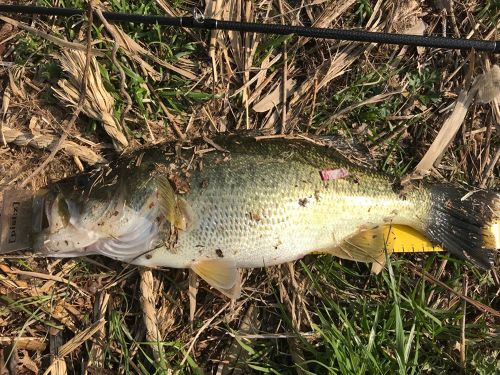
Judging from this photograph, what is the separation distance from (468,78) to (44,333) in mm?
3655

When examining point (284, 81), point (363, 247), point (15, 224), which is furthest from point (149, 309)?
point (284, 81)

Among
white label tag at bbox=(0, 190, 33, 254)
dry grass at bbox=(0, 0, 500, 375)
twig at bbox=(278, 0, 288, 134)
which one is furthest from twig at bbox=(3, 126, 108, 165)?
twig at bbox=(278, 0, 288, 134)

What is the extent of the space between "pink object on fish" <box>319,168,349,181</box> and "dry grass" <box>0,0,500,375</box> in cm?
35

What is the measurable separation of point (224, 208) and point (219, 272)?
1.44ft

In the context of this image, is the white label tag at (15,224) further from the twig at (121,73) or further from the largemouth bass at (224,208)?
the twig at (121,73)

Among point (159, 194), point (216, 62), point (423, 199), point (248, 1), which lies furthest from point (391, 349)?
point (248, 1)

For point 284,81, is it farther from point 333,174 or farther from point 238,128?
point 333,174

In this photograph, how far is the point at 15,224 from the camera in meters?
2.86

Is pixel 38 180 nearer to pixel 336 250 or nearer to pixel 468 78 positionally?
pixel 336 250

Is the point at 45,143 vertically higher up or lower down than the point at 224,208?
higher up

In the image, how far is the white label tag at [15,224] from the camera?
9.32ft

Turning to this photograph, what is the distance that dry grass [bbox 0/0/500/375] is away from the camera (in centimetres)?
306

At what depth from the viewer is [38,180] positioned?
3.11 meters

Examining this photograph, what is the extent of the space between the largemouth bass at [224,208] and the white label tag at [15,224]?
136 mm
